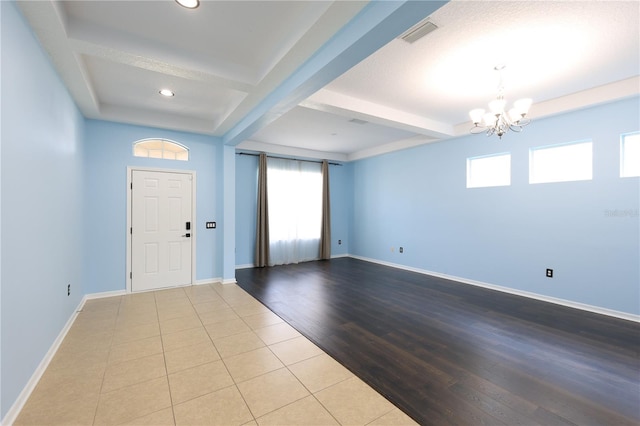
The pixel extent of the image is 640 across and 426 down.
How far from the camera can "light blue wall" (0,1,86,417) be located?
67.3 inches

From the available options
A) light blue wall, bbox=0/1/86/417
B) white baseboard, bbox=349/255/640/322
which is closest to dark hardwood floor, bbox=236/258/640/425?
white baseboard, bbox=349/255/640/322

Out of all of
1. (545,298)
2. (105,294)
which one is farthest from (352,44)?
(105,294)

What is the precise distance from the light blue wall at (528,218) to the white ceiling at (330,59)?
0.55 meters

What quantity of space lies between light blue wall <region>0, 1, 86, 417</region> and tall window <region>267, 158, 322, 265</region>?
3998 millimetres

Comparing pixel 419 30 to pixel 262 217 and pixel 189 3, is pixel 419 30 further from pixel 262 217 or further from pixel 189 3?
pixel 262 217

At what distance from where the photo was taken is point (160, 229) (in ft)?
15.1

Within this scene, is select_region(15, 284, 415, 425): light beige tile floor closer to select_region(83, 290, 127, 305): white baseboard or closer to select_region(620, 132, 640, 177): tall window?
select_region(83, 290, 127, 305): white baseboard

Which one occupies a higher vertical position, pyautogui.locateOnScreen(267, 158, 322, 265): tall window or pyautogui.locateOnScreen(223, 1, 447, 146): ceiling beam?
pyautogui.locateOnScreen(223, 1, 447, 146): ceiling beam

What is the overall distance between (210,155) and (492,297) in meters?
5.32

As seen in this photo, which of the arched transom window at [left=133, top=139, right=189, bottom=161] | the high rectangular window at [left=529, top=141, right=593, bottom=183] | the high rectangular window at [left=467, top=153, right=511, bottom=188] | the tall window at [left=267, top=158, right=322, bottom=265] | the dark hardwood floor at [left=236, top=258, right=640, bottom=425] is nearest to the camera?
the dark hardwood floor at [left=236, top=258, right=640, bottom=425]

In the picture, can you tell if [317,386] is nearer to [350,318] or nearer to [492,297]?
[350,318]

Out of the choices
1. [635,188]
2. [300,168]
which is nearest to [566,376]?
[635,188]

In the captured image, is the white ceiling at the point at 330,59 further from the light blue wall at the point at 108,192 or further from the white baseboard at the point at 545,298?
the white baseboard at the point at 545,298

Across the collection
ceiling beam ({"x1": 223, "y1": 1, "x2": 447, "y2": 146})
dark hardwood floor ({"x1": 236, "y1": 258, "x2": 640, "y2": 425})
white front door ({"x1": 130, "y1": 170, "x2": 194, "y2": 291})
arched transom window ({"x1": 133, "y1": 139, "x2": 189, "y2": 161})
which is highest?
ceiling beam ({"x1": 223, "y1": 1, "x2": 447, "y2": 146})
